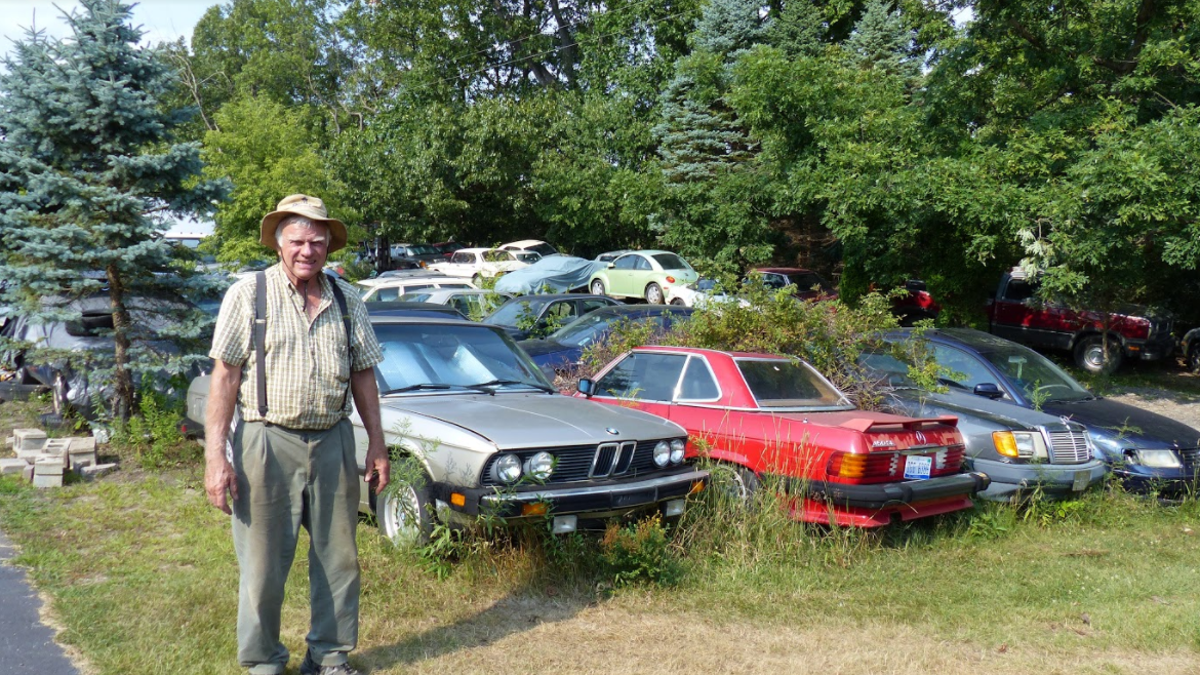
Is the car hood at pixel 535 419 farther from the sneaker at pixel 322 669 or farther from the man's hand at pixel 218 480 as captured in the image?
the man's hand at pixel 218 480

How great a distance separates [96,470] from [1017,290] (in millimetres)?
17616

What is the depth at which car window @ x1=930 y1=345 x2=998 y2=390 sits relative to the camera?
10.2m

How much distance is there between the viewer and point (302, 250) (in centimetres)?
441

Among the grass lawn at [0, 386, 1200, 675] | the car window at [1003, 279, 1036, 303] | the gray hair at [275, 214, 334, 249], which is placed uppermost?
the gray hair at [275, 214, 334, 249]

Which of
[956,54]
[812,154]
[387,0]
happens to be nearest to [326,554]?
[956,54]

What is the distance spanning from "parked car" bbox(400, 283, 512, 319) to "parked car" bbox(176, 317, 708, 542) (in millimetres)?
A: 9574

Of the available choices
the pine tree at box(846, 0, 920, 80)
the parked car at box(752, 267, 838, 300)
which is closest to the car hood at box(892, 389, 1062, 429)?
the parked car at box(752, 267, 838, 300)

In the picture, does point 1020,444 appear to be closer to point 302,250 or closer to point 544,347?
point 544,347

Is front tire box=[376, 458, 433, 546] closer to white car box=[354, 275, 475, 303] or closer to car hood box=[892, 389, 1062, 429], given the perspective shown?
car hood box=[892, 389, 1062, 429]

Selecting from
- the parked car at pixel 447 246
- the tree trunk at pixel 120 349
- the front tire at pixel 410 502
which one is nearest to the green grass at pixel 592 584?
the front tire at pixel 410 502

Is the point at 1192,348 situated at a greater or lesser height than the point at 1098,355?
greater

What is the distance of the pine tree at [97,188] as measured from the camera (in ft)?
29.5

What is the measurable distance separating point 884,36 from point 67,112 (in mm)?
24043

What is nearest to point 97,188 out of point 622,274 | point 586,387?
point 586,387
